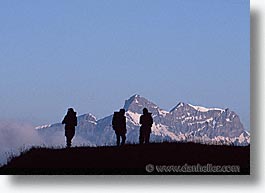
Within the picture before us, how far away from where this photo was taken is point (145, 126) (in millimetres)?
2732

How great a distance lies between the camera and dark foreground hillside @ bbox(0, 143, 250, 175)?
2.70 m

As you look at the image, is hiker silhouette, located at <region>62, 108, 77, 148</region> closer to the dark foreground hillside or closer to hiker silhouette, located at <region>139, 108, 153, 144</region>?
the dark foreground hillside

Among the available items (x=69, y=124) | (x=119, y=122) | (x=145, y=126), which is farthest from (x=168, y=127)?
(x=69, y=124)

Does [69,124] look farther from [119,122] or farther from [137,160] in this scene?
[137,160]

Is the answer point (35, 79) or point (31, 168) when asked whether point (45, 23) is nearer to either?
point (35, 79)

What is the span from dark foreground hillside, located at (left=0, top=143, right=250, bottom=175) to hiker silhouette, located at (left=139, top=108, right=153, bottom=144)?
0.11 ft

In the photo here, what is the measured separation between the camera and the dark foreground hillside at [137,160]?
106 inches

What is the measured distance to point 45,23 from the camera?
109 inches

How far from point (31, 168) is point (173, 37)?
0.83 meters

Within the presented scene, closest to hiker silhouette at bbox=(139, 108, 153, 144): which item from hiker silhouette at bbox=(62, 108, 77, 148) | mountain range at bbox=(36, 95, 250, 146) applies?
mountain range at bbox=(36, 95, 250, 146)

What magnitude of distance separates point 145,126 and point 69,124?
0.32 meters

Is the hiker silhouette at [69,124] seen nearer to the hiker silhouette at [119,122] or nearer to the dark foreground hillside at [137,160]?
the dark foreground hillside at [137,160]

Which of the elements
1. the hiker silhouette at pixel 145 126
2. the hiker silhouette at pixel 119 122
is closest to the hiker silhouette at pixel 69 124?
the hiker silhouette at pixel 119 122

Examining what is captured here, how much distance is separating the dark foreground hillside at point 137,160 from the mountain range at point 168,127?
32mm
